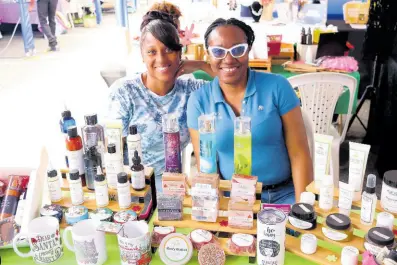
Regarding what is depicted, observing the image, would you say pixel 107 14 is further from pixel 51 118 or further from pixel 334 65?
pixel 334 65

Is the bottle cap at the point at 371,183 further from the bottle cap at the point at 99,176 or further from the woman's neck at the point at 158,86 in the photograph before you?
the woman's neck at the point at 158,86

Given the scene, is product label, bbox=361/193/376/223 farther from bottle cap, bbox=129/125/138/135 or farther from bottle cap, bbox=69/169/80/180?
bottle cap, bbox=69/169/80/180

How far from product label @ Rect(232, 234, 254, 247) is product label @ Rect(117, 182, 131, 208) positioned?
1.19ft

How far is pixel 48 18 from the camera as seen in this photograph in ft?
23.4

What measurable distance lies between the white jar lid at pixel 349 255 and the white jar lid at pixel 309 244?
0.08 metres

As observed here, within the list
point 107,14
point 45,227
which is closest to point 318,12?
point 45,227

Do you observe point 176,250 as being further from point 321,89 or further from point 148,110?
point 321,89

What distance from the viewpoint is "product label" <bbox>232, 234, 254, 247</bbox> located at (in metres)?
1.24

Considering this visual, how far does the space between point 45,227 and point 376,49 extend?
9.95ft

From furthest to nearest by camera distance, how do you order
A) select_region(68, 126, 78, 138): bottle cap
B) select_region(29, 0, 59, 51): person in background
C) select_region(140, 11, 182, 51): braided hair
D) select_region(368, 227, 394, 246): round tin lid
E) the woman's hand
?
select_region(29, 0, 59, 51): person in background, the woman's hand, select_region(140, 11, 182, 51): braided hair, select_region(68, 126, 78, 138): bottle cap, select_region(368, 227, 394, 246): round tin lid

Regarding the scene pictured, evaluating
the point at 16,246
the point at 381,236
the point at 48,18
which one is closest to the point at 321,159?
the point at 381,236

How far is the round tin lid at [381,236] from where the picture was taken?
1.12 metres

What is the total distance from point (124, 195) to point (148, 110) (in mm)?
621

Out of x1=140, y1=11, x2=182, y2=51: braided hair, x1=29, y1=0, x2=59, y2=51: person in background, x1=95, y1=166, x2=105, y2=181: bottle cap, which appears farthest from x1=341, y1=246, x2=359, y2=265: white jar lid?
x1=29, y1=0, x2=59, y2=51: person in background
